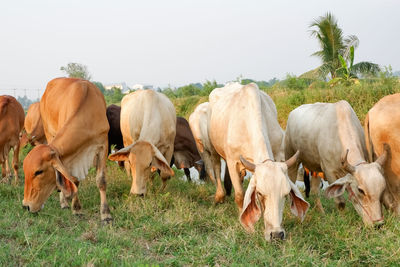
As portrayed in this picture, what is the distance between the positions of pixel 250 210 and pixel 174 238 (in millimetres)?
799

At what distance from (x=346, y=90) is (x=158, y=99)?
31.7 ft

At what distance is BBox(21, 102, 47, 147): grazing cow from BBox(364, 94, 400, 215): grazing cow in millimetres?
6446

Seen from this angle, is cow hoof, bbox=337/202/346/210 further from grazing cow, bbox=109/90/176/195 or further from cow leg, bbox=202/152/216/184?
cow leg, bbox=202/152/216/184

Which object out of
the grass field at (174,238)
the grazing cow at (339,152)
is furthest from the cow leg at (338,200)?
the grass field at (174,238)

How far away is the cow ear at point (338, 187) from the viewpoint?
13.9 ft

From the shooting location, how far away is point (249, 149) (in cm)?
430

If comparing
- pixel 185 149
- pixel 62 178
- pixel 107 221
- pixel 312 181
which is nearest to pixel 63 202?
pixel 107 221

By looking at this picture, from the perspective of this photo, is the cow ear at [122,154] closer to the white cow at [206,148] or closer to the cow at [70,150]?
the cow at [70,150]

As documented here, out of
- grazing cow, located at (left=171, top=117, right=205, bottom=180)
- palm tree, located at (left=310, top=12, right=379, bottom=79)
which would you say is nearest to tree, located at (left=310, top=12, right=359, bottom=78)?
palm tree, located at (left=310, top=12, right=379, bottom=79)

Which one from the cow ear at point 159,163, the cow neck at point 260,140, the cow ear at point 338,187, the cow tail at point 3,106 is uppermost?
the cow tail at point 3,106

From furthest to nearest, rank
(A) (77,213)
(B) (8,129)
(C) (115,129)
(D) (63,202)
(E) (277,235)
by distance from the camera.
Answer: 1. (C) (115,129)
2. (B) (8,129)
3. (D) (63,202)
4. (A) (77,213)
5. (E) (277,235)

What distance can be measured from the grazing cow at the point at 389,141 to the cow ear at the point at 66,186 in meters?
3.36

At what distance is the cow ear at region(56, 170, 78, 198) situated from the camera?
433cm

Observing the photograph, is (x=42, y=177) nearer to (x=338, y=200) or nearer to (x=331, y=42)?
(x=338, y=200)
